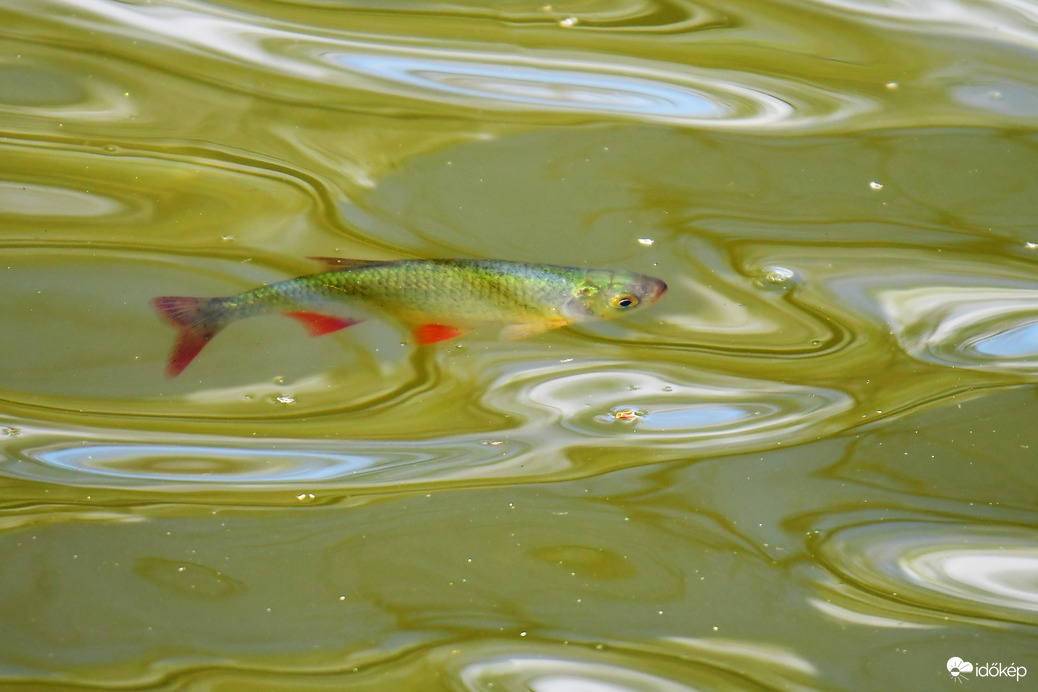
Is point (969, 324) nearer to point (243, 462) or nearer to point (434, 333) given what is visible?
point (434, 333)

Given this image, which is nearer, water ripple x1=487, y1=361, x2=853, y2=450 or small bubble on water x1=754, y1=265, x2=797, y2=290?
water ripple x1=487, y1=361, x2=853, y2=450

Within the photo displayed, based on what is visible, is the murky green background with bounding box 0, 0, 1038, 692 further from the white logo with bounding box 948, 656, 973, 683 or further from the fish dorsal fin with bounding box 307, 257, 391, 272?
the fish dorsal fin with bounding box 307, 257, 391, 272

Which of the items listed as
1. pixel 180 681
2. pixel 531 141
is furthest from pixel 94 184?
pixel 180 681

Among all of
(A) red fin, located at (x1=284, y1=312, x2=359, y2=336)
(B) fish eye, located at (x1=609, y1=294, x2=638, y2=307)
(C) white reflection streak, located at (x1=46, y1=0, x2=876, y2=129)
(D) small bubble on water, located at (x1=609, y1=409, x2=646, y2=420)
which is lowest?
(D) small bubble on water, located at (x1=609, y1=409, x2=646, y2=420)

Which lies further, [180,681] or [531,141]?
[531,141]

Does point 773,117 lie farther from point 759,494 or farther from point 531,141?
point 759,494

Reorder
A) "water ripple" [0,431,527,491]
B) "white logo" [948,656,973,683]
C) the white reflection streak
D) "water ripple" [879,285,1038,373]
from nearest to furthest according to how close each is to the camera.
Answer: "white logo" [948,656,973,683]
"water ripple" [0,431,527,491]
"water ripple" [879,285,1038,373]
the white reflection streak

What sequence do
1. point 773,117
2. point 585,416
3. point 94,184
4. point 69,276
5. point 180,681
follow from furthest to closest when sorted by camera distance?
point 773,117
point 94,184
point 69,276
point 585,416
point 180,681

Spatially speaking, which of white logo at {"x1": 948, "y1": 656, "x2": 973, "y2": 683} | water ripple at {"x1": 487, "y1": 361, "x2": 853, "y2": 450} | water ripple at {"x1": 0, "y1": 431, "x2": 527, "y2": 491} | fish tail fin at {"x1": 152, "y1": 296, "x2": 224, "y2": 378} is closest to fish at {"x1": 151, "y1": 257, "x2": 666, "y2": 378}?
fish tail fin at {"x1": 152, "y1": 296, "x2": 224, "y2": 378}
